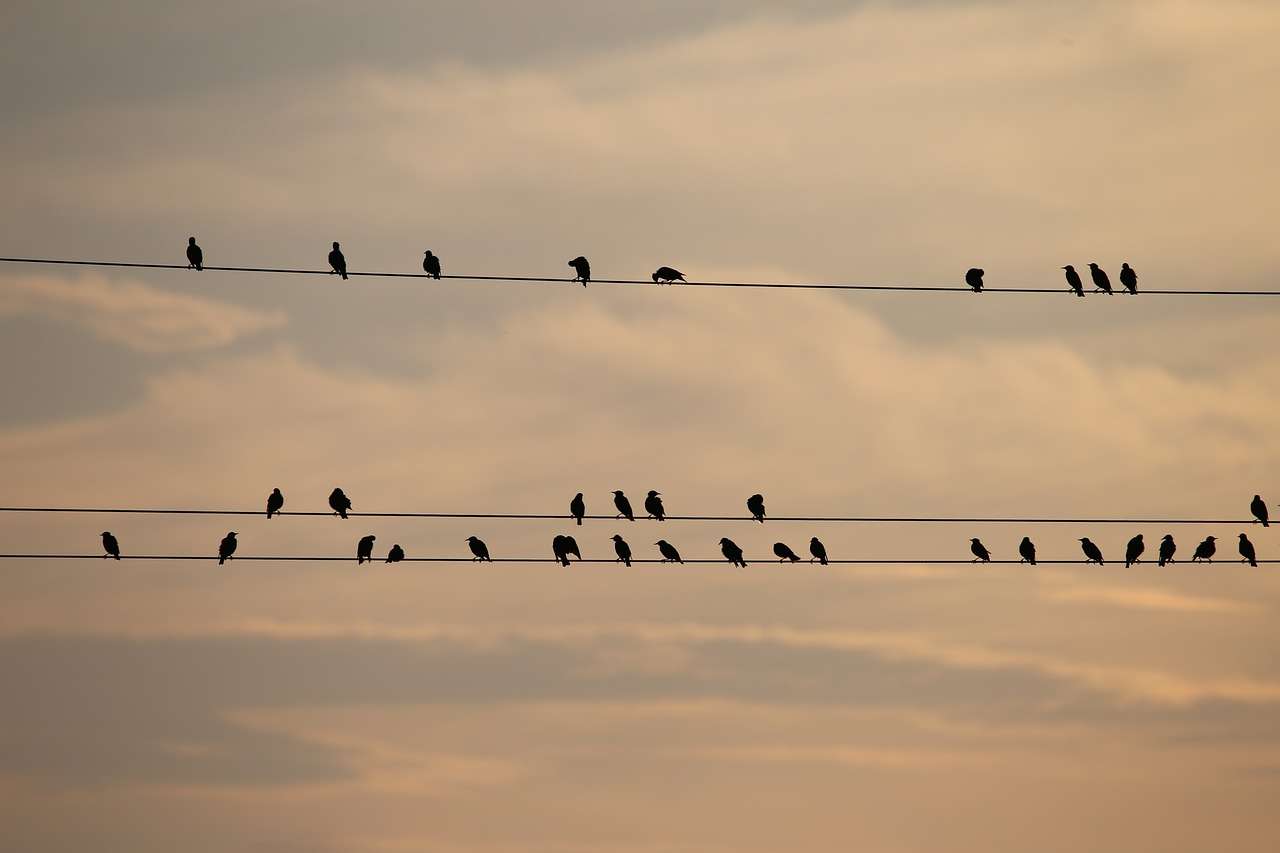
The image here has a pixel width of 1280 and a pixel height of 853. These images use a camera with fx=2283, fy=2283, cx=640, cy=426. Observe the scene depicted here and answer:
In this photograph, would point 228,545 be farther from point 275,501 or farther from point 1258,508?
point 1258,508

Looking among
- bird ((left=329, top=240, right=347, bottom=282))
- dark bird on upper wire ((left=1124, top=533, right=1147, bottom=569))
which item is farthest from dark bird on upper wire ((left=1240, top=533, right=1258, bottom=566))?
bird ((left=329, top=240, right=347, bottom=282))

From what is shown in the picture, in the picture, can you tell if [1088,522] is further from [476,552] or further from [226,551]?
[226,551]

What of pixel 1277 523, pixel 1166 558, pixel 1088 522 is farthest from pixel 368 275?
pixel 1166 558

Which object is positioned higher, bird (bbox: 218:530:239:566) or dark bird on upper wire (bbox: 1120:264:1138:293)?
dark bird on upper wire (bbox: 1120:264:1138:293)

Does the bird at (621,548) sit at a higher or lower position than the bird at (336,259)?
lower

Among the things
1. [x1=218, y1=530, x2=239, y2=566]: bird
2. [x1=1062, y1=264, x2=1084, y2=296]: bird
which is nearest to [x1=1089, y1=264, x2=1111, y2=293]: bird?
[x1=1062, y1=264, x2=1084, y2=296]: bird

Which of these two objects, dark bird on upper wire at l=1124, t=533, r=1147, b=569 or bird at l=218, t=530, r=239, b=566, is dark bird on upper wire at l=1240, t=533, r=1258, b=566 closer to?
dark bird on upper wire at l=1124, t=533, r=1147, b=569

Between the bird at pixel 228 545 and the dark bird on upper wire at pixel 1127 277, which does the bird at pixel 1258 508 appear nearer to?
the dark bird on upper wire at pixel 1127 277

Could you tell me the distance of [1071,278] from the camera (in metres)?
39.7

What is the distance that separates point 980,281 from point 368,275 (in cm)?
1745

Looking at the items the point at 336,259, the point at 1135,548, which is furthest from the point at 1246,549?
the point at 336,259

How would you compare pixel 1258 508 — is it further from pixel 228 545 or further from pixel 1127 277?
pixel 228 545

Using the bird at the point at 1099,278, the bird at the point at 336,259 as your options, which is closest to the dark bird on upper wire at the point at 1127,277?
the bird at the point at 1099,278

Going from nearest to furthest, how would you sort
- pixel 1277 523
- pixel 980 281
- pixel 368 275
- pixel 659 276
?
pixel 368 275 → pixel 1277 523 → pixel 659 276 → pixel 980 281
